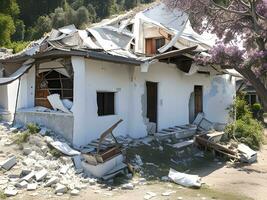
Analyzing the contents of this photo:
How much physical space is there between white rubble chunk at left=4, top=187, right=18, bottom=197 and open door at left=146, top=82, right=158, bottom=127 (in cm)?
799

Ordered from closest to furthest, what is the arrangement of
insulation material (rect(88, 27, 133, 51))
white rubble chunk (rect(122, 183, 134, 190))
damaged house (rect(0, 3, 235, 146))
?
white rubble chunk (rect(122, 183, 134, 190)) → damaged house (rect(0, 3, 235, 146)) → insulation material (rect(88, 27, 133, 51))

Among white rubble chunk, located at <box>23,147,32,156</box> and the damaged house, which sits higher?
the damaged house

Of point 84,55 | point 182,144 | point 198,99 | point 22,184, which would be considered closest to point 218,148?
point 182,144

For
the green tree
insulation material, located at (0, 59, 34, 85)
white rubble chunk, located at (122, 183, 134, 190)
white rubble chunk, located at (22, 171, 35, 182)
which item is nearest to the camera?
white rubble chunk, located at (22, 171, 35, 182)

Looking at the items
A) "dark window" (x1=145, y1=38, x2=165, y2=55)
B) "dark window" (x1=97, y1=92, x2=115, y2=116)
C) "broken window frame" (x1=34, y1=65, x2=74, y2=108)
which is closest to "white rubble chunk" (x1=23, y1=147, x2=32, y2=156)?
"broken window frame" (x1=34, y1=65, x2=74, y2=108)

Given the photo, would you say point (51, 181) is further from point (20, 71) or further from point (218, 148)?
point (218, 148)

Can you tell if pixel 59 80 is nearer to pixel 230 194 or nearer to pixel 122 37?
pixel 122 37

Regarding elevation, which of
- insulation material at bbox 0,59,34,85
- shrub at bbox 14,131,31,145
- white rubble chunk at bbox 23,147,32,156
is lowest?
white rubble chunk at bbox 23,147,32,156

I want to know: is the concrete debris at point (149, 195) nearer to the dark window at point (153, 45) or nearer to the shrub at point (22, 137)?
the shrub at point (22, 137)

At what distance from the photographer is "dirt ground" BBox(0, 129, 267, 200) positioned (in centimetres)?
963

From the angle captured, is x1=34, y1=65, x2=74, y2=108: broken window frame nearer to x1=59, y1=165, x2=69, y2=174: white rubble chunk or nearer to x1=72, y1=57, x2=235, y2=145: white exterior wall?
x1=72, y1=57, x2=235, y2=145: white exterior wall

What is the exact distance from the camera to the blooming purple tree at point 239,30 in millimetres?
9336

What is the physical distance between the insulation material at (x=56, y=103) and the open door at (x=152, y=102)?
4302 millimetres

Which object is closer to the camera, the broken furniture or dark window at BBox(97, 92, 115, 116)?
the broken furniture
